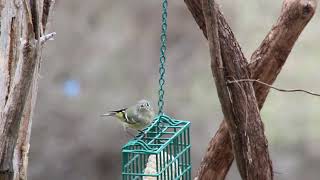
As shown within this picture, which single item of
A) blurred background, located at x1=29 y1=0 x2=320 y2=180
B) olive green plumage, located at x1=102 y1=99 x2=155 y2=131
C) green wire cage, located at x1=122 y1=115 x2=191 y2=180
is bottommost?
green wire cage, located at x1=122 y1=115 x2=191 y2=180

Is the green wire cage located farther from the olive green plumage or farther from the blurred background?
the blurred background

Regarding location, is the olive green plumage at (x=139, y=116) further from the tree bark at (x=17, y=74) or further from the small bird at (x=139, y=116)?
the tree bark at (x=17, y=74)

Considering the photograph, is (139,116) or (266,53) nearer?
(139,116)

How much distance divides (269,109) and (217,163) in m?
2.17

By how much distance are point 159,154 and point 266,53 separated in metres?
0.81

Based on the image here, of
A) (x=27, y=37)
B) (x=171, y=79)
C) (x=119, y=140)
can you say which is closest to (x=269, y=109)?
(x=171, y=79)

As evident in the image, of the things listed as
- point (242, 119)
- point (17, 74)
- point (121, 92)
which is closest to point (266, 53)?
point (242, 119)

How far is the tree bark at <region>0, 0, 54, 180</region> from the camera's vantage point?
255 centimetres

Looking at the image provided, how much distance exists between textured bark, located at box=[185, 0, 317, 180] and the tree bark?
2.80 feet

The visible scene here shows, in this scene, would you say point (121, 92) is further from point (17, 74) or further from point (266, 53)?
point (17, 74)

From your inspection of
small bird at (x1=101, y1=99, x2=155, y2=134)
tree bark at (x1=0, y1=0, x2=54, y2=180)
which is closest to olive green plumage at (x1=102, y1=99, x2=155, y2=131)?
small bird at (x1=101, y1=99, x2=155, y2=134)

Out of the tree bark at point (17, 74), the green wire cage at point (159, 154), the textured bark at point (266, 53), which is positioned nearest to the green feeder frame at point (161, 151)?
the green wire cage at point (159, 154)

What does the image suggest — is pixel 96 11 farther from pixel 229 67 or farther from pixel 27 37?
pixel 27 37

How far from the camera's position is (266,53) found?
3.86m
